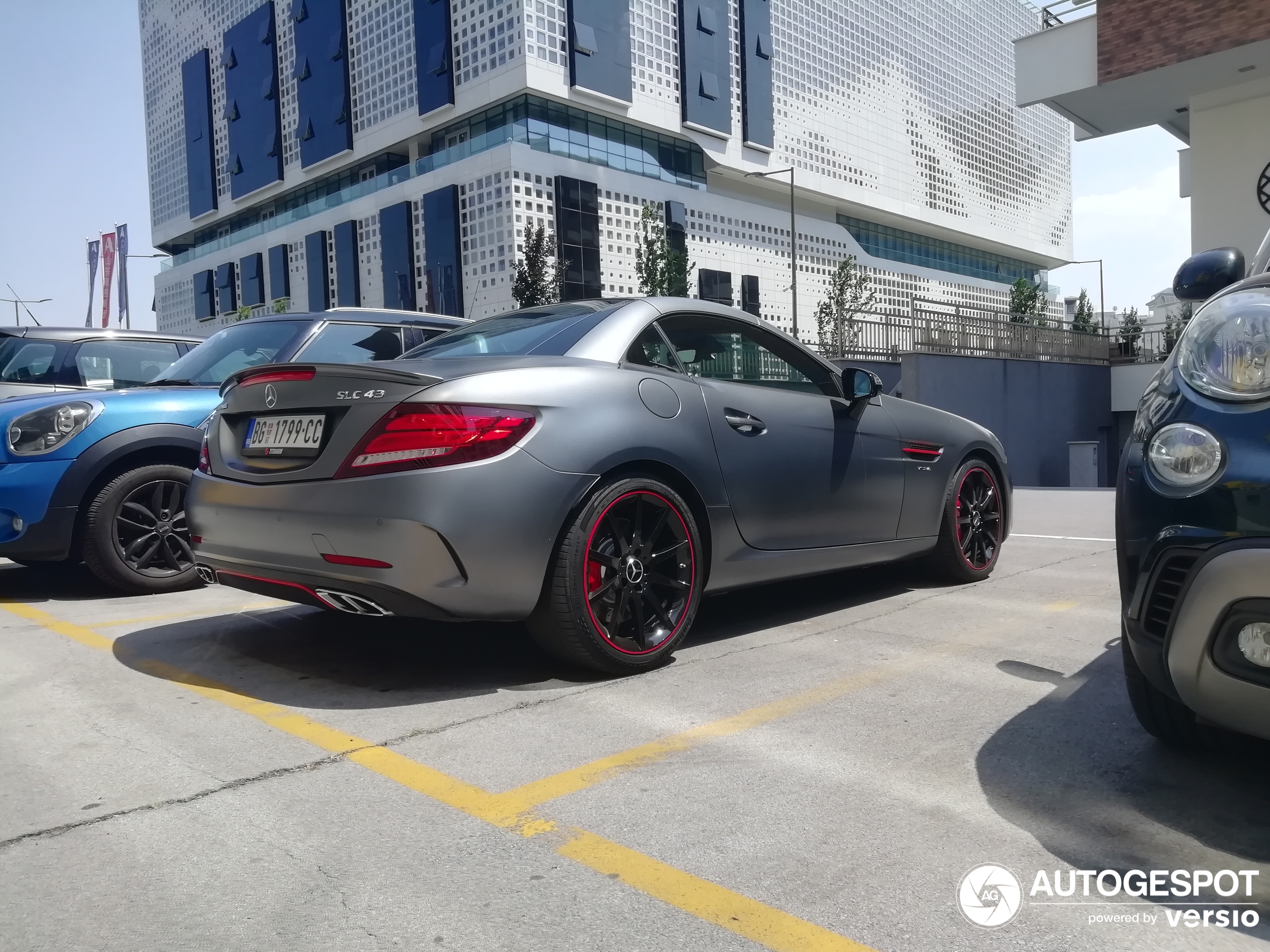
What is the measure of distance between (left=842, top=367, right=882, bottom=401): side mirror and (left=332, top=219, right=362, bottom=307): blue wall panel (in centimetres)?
4685

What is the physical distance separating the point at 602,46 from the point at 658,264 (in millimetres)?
10468

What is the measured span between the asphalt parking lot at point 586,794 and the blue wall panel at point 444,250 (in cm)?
4026

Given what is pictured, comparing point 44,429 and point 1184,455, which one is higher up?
point 44,429

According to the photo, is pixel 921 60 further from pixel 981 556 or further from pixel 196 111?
pixel 981 556

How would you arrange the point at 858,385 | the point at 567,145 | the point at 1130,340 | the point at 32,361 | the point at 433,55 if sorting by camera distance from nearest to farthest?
the point at 858,385, the point at 32,361, the point at 1130,340, the point at 567,145, the point at 433,55

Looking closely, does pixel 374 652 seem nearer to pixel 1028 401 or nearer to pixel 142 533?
pixel 142 533

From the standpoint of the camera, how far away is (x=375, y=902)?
1.90m

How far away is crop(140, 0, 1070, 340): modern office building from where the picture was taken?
1649 inches

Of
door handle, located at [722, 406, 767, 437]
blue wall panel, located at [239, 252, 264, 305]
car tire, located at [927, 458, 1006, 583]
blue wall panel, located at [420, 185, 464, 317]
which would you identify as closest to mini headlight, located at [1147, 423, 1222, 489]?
door handle, located at [722, 406, 767, 437]

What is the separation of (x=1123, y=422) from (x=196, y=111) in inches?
2295

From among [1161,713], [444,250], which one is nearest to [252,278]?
[444,250]

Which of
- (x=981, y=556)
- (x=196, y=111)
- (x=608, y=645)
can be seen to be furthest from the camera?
(x=196, y=111)

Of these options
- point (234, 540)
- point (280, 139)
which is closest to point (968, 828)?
point (234, 540)

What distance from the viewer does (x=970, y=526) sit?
5422 millimetres
